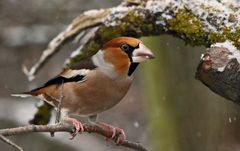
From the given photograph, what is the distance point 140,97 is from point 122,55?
14.7 feet

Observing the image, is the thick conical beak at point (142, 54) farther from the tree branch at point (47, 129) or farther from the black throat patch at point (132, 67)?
the tree branch at point (47, 129)

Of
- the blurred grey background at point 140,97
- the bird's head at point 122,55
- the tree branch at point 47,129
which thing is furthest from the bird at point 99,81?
the blurred grey background at point 140,97

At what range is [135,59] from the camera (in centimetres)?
419

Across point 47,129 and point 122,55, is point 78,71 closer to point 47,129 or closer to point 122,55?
point 122,55

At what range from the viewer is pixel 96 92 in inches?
173

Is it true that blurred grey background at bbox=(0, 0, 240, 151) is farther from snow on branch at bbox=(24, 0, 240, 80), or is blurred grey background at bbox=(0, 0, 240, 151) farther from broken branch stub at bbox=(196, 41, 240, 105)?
broken branch stub at bbox=(196, 41, 240, 105)

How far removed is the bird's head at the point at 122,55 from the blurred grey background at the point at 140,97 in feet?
2.58

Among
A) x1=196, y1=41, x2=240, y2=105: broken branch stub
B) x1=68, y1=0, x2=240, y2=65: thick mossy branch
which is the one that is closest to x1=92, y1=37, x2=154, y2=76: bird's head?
x1=68, y1=0, x2=240, y2=65: thick mossy branch

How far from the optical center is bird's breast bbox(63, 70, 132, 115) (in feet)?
14.4

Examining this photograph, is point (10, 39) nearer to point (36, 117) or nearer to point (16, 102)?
point (16, 102)

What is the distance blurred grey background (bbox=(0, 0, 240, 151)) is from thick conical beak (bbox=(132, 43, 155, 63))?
820 mm

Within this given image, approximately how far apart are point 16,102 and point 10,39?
804 millimetres

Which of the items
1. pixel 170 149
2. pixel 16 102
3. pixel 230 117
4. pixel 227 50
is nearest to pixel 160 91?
pixel 170 149

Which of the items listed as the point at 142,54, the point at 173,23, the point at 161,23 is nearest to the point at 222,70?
the point at 142,54
